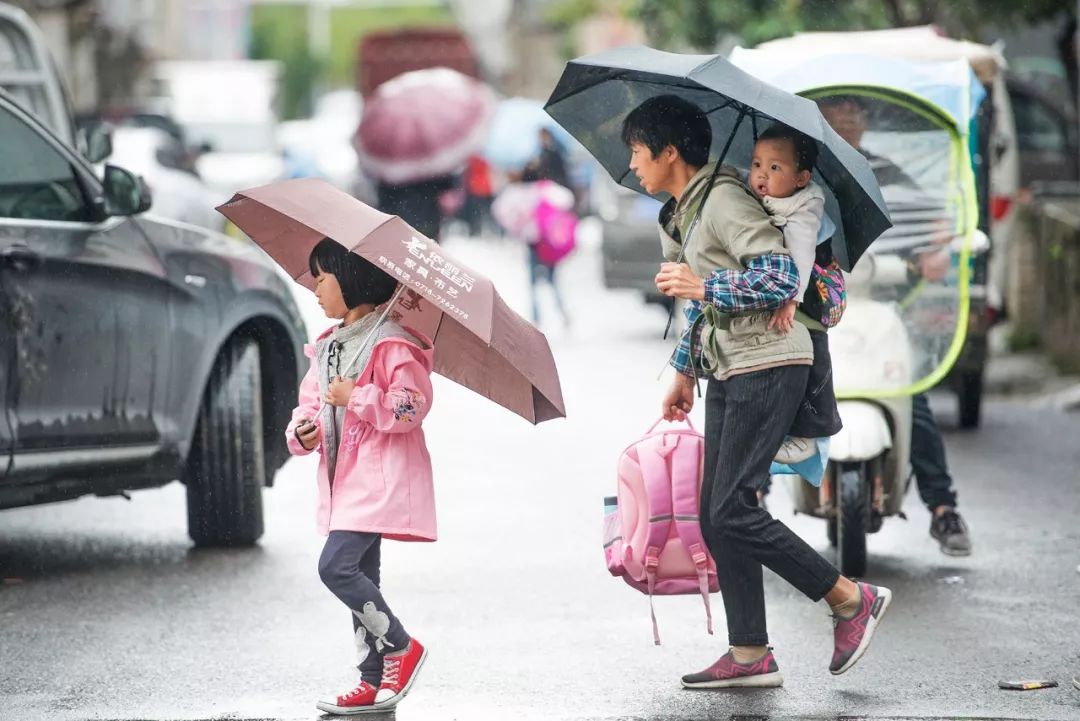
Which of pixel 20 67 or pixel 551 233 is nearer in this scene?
pixel 20 67

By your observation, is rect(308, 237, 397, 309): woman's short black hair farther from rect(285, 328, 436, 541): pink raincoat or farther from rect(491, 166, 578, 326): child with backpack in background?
rect(491, 166, 578, 326): child with backpack in background

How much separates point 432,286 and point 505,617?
1.99 metres

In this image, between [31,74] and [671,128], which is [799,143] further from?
[31,74]

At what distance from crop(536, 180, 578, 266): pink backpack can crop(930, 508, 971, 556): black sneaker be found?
10.1m

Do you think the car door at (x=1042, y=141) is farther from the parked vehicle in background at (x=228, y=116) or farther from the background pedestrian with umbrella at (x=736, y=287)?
the background pedestrian with umbrella at (x=736, y=287)

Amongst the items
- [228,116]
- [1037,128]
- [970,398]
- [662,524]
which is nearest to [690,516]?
[662,524]

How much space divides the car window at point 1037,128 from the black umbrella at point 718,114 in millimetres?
13384

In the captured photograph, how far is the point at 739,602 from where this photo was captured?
5.52 meters

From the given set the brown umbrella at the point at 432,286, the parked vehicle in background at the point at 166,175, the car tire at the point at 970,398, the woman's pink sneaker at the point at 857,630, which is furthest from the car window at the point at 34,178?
the parked vehicle in background at the point at 166,175

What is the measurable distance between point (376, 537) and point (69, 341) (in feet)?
7.12

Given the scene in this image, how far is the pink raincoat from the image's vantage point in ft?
16.5

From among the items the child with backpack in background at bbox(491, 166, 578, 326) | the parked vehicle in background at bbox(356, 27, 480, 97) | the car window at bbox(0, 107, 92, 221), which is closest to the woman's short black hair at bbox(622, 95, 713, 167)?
the car window at bbox(0, 107, 92, 221)

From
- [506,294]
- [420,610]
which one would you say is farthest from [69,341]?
[506,294]

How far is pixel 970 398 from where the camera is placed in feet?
37.9
